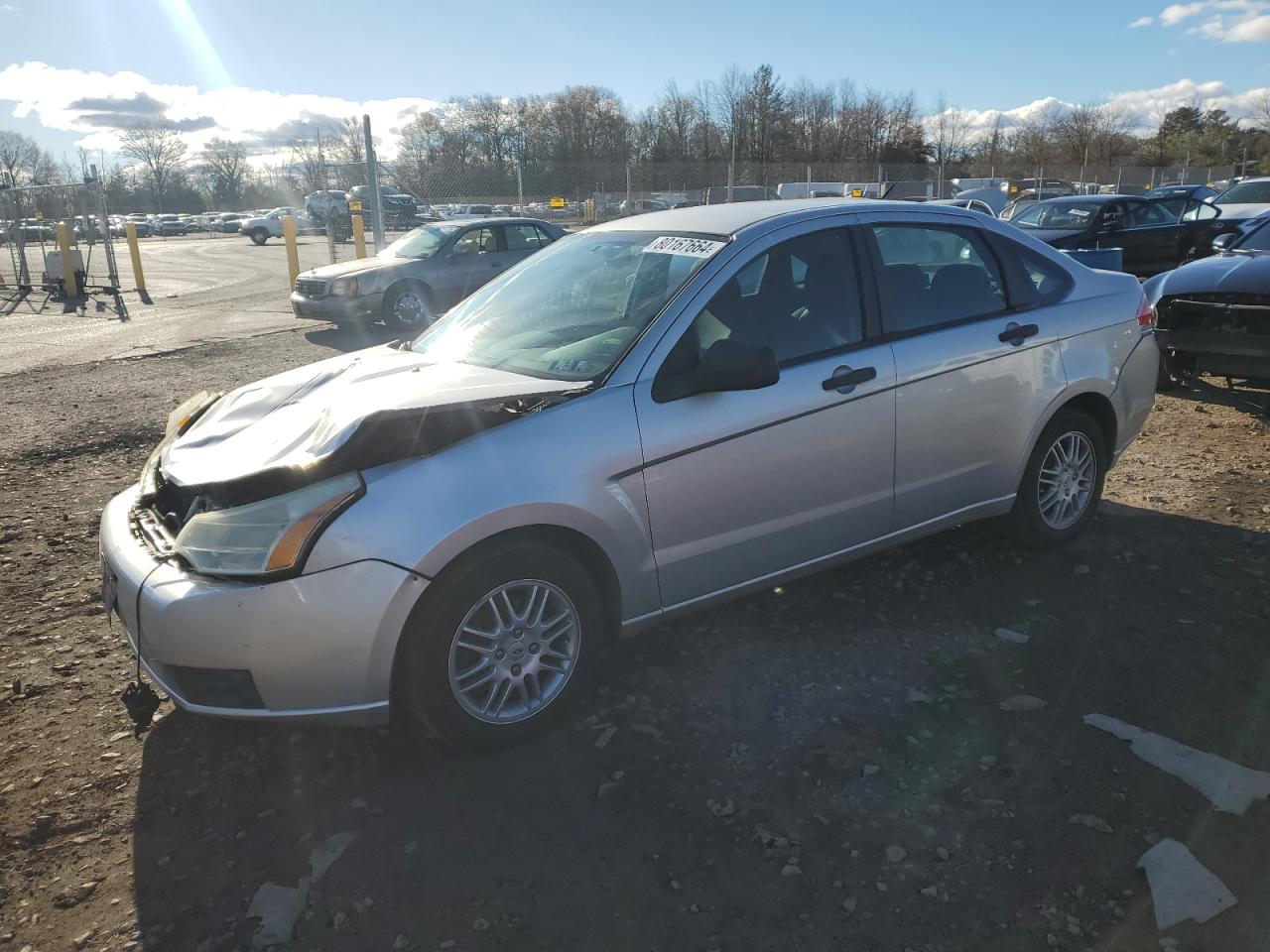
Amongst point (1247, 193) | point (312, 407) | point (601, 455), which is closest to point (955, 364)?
point (601, 455)

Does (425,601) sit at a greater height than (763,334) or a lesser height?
lesser

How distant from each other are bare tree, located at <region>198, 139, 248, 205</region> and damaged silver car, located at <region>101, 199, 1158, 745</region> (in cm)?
8683

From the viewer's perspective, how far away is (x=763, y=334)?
355cm

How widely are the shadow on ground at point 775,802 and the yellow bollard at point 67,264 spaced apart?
18345 mm

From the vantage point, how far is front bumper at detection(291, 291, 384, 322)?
12500 mm

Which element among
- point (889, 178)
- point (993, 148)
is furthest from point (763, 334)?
point (993, 148)

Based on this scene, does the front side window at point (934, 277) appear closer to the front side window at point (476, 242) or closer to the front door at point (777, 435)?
the front door at point (777, 435)

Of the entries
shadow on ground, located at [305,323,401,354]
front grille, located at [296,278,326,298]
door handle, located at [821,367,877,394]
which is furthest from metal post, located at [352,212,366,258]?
door handle, located at [821,367,877,394]

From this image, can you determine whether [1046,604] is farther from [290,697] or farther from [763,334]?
[290,697]

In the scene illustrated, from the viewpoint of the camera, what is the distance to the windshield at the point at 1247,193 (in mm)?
19828

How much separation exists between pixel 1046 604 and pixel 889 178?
107ft

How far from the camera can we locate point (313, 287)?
42.0ft

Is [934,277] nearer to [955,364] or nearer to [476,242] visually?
[955,364]

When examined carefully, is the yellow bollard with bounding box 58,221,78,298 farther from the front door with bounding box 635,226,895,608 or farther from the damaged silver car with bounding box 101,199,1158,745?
the front door with bounding box 635,226,895,608
